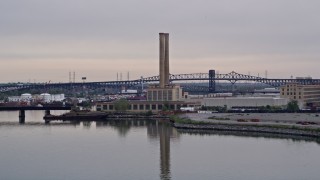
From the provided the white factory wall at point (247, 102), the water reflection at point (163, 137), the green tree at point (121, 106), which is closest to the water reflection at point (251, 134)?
the water reflection at point (163, 137)

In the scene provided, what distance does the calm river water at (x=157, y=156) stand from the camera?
920 cm

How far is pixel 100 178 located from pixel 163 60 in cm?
1871

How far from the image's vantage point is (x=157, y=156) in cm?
1115

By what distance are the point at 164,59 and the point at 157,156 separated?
650 inches

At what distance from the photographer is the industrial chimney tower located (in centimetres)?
2714

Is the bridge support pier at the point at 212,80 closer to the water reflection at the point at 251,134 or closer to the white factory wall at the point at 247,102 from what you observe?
the white factory wall at the point at 247,102

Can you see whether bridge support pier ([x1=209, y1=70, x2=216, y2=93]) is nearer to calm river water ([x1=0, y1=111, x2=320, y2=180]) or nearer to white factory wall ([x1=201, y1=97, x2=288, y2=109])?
white factory wall ([x1=201, y1=97, x2=288, y2=109])

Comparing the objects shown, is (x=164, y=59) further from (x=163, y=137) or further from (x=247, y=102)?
(x=163, y=137)

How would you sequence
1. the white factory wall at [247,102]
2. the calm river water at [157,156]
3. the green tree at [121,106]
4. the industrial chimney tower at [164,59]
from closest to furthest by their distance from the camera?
the calm river water at [157,156]
the green tree at [121,106]
the white factory wall at [247,102]
the industrial chimney tower at [164,59]

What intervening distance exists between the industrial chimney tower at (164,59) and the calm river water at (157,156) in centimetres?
1127

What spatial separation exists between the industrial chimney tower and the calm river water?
1127 cm

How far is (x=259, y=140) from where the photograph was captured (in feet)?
45.3

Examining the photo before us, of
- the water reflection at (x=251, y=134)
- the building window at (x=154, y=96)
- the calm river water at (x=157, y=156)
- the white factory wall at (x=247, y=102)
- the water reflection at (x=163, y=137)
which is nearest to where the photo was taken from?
the calm river water at (x=157, y=156)

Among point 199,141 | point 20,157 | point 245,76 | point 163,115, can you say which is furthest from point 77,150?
point 245,76
